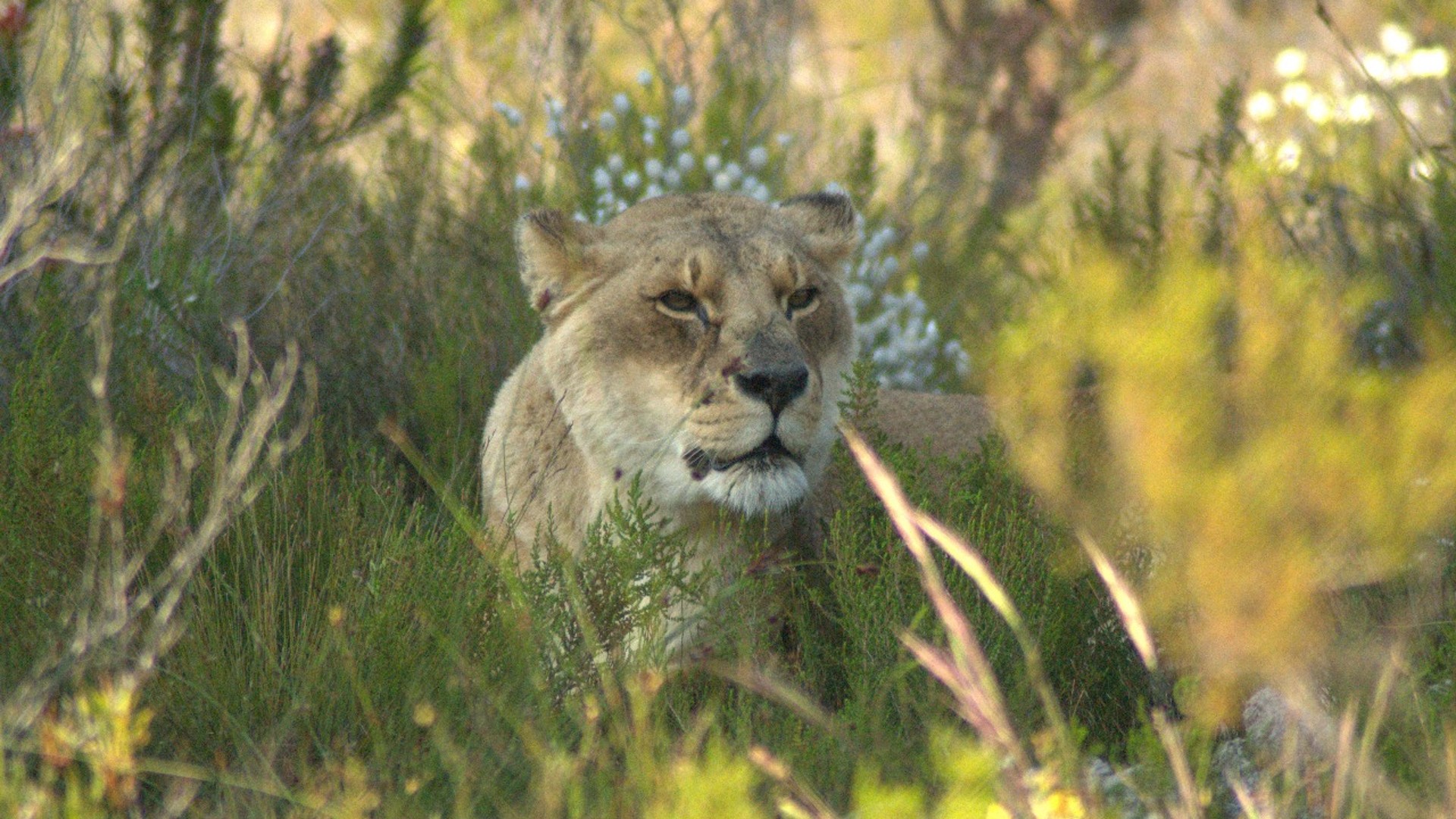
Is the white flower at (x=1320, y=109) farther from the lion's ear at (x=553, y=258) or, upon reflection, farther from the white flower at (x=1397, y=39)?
the lion's ear at (x=553, y=258)

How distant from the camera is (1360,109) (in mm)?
6359

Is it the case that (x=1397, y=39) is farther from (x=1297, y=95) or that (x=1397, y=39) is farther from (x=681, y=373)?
(x=681, y=373)

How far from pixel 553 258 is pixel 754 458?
2.87ft

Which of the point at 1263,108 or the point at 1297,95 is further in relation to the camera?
the point at 1263,108

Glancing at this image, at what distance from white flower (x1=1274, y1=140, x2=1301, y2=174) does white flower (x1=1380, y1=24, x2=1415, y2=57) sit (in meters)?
0.67

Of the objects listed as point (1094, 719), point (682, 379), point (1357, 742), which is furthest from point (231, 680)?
point (1357, 742)

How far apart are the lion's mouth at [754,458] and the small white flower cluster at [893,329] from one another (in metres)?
2.22

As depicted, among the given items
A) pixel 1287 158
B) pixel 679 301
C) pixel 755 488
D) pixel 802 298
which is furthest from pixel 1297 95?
pixel 755 488

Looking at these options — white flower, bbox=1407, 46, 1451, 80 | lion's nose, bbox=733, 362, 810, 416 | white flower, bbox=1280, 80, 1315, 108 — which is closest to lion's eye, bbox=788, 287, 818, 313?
lion's nose, bbox=733, 362, 810, 416

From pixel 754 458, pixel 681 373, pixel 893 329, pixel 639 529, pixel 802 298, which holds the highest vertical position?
pixel 802 298

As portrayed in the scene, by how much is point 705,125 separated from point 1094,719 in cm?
407

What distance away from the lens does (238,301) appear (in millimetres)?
4945

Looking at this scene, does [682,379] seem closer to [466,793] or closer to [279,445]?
[279,445]

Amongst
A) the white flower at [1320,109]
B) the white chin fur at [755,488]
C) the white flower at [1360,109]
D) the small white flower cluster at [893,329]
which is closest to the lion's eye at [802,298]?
the white chin fur at [755,488]
